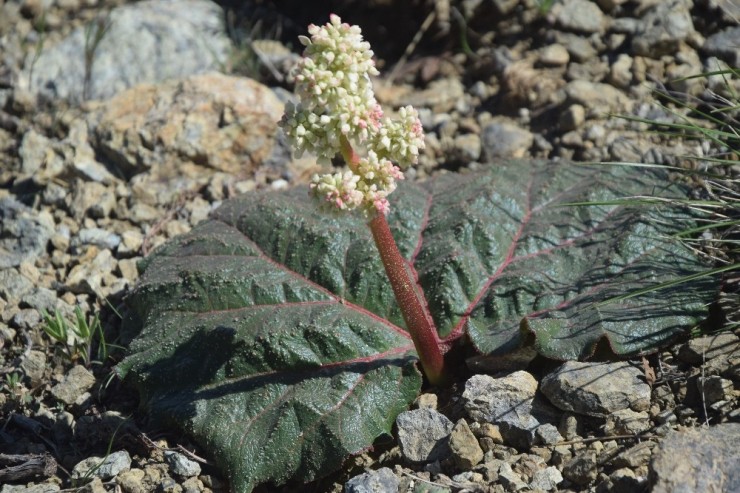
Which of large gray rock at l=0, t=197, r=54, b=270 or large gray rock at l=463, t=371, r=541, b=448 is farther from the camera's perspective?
large gray rock at l=0, t=197, r=54, b=270

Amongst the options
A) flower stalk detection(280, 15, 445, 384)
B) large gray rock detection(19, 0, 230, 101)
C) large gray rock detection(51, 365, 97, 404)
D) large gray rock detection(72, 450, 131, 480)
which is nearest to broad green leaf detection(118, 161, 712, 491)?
large gray rock detection(72, 450, 131, 480)

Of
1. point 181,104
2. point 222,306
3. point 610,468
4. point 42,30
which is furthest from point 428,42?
point 610,468

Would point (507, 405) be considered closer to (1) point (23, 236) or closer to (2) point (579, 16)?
(1) point (23, 236)

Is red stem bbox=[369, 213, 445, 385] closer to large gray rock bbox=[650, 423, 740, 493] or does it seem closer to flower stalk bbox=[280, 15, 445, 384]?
flower stalk bbox=[280, 15, 445, 384]

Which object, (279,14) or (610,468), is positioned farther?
(279,14)

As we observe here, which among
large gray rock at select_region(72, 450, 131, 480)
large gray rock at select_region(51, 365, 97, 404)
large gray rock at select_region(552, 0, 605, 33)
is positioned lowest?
large gray rock at select_region(51, 365, 97, 404)

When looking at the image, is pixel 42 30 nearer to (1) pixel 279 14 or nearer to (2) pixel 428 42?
(1) pixel 279 14

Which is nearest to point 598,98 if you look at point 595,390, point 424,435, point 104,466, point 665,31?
point 665,31
